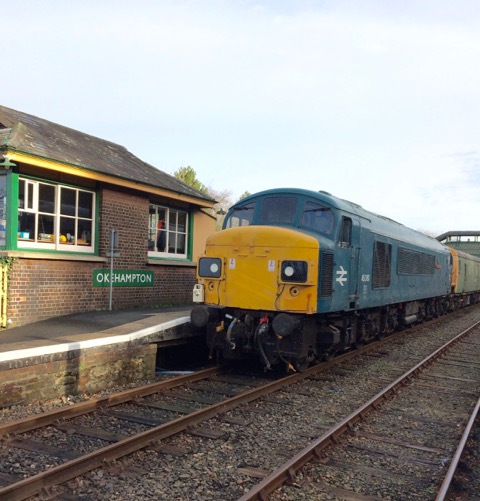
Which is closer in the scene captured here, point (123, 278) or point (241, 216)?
point (241, 216)

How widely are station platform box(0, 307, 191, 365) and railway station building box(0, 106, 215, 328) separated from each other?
69 cm

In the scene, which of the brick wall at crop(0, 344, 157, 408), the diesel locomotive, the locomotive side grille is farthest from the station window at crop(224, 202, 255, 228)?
the brick wall at crop(0, 344, 157, 408)

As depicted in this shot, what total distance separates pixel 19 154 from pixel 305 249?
213 inches

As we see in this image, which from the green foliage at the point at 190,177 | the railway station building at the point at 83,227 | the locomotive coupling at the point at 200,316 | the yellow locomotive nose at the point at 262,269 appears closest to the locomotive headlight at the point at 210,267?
the yellow locomotive nose at the point at 262,269

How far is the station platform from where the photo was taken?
6.64 meters

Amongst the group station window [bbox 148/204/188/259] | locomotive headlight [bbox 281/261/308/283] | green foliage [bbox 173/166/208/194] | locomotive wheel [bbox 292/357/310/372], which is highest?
green foliage [bbox 173/166/208/194]

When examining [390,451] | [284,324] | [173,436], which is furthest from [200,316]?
[390,451]

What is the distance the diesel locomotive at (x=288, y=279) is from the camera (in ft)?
25.3

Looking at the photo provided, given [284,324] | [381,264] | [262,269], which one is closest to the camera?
[284,324]

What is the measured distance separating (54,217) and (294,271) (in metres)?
5.56

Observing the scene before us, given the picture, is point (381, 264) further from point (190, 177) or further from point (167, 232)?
point (190, 177)

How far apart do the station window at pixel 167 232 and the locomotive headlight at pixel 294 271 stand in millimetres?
6312

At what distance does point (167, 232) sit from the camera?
547 inches

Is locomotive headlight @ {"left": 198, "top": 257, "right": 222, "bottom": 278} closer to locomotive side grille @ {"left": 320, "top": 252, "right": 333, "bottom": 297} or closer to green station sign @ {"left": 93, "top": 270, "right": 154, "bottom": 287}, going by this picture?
locomotive side grille @ {"left": 320, "top": 252, "right": 333, "bottom": 297}
